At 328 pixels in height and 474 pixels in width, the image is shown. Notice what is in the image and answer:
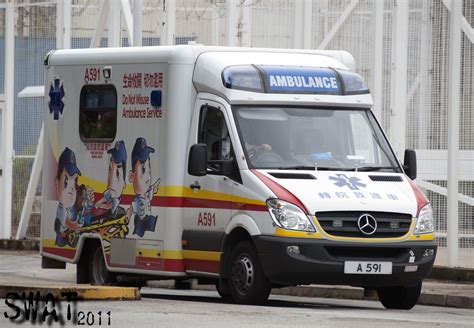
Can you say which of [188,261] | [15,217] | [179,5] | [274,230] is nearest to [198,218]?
[188,261]

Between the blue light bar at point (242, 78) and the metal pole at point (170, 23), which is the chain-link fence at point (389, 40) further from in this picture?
the blue light bar at point (242, 78)

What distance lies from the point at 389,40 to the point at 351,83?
6.02 meters

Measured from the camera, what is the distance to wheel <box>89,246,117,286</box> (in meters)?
17.5

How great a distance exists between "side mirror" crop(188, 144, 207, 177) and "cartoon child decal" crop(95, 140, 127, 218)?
156cm

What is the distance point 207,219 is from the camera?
Answer: 1587 cm

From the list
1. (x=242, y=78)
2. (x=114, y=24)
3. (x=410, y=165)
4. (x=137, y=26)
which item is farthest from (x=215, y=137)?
(x=114, y=24)

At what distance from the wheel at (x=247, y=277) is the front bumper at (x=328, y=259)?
162 millimetres

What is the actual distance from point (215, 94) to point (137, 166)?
1367 millimetres

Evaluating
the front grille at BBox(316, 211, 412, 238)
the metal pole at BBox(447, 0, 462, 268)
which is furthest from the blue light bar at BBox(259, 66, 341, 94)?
the metal pole at BBox(447, 0, 462, 268)

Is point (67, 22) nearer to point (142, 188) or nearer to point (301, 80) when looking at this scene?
point (142, 188)

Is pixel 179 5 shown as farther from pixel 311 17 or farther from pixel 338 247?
pixel 338 247

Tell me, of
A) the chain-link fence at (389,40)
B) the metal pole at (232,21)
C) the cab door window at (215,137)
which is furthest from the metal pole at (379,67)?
the cab door window at (215,137)

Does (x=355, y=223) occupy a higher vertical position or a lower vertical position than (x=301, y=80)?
lower

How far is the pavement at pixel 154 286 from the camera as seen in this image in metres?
14.3
